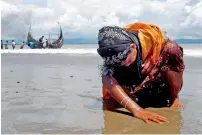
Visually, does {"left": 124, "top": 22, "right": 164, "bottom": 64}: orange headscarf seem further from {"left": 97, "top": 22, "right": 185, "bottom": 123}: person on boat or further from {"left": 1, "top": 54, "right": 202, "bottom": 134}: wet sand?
{"left": 1, "top": 54, "right": 202, "bottom": 134}: wet sand

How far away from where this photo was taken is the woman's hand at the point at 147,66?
3453 mm

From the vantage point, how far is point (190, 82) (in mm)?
6031

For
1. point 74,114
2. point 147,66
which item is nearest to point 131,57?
point 147,66

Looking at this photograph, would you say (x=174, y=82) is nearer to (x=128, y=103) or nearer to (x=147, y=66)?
(x=147, y=66)

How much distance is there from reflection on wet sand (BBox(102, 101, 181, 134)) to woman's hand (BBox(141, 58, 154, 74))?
1.33 ft

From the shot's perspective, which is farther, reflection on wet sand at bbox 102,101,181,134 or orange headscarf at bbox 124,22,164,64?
orange headscarf at bbox 124,22,164,64

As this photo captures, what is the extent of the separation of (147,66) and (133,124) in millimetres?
674

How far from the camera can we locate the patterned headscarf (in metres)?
3.21

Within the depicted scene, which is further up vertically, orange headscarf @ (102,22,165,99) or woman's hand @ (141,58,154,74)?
orange headscarf @ (102,22,165,99)

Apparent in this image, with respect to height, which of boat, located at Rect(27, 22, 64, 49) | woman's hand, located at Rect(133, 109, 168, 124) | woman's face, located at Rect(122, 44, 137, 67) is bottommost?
boat, located at Rect(27, 22, 64, 49)

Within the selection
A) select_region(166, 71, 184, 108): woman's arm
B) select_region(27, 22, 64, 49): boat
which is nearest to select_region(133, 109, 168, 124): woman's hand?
select_region(166, 71, 184, 108): woman's arm

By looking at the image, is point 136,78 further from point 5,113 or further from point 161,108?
point 5,113

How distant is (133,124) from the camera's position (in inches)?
119

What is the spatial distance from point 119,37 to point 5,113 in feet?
4.22
